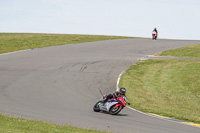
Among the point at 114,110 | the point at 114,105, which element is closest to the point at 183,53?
the point at 114,110

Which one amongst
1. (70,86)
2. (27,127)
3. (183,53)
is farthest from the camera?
(183,53)

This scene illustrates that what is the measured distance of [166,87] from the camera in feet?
78.0

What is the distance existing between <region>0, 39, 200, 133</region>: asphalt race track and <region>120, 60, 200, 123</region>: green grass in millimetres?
1448

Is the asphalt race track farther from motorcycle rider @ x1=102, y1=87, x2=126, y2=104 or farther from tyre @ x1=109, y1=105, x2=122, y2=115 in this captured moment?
motorcycle rider @ x1=102, y1=87, x2=126, y2=104

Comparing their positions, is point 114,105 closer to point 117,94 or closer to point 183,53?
point 117,94

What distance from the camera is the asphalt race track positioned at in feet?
45.0

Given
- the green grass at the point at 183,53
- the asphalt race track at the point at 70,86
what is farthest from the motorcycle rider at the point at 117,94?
the green grass at the point at 183,53

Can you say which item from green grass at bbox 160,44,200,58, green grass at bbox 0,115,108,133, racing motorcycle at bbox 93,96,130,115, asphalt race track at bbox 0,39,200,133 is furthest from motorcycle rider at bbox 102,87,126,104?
green grass at bbox 160,44,200,58

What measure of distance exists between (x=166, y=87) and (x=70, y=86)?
6.90m

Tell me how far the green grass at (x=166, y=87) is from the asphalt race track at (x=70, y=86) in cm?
145

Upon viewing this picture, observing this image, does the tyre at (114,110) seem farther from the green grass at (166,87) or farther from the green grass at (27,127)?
the green grass at (27,127)

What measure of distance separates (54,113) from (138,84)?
1092 centimetres

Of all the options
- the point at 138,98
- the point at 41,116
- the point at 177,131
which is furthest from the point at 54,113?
the point at 138,98

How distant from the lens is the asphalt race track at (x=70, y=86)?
13.7m
